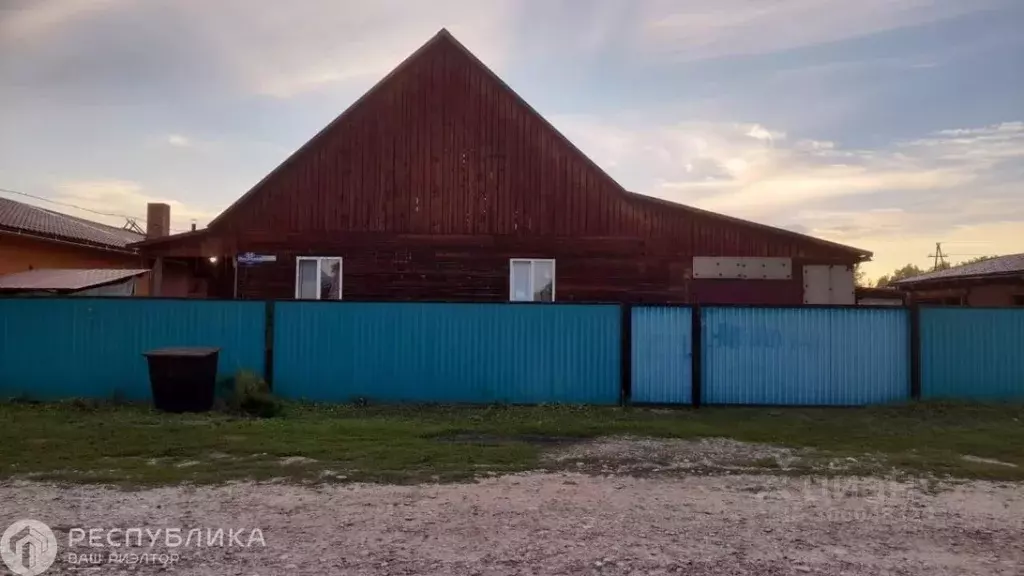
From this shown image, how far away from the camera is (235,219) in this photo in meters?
19.0

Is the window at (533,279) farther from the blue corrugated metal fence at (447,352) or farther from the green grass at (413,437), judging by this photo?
the green grass at (413,437)

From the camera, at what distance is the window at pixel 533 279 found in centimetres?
1880

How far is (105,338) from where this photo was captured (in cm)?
1354

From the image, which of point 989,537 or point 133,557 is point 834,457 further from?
point 133,557

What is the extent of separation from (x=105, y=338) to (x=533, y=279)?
967 centimetres

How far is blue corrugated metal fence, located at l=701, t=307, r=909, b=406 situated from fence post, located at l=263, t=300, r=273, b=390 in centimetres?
789

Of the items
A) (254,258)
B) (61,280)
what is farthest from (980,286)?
(61,280)

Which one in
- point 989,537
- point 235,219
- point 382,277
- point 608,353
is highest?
point 235,219

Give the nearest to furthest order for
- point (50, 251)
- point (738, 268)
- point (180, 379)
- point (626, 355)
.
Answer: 1. point (180, 379)
2. point (626, 355)
3. point (738, 268)
4. point (50, 251)

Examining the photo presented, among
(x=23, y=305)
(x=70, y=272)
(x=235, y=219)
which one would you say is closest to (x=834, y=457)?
(x=23, y=305)

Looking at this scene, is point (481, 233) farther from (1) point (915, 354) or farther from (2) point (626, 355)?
(1) point (915, 354)

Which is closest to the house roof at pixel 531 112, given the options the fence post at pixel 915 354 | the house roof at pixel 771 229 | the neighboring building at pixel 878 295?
the house roof at pixel 771 229

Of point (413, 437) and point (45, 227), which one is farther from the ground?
point (45, 227)

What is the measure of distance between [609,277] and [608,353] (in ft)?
18.1
